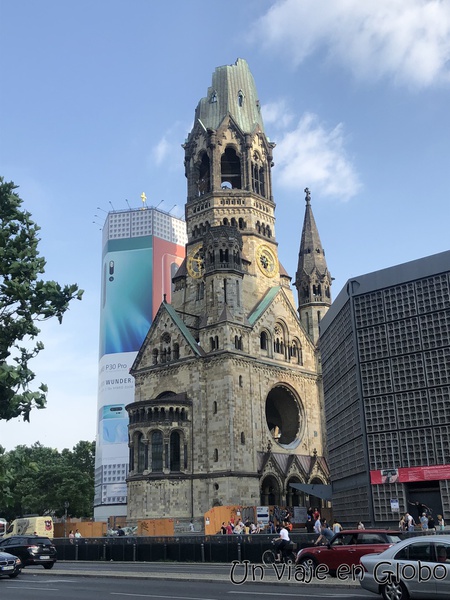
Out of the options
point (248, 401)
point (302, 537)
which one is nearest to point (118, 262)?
point (248, 401)

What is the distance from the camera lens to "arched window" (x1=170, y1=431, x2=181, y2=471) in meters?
52.5

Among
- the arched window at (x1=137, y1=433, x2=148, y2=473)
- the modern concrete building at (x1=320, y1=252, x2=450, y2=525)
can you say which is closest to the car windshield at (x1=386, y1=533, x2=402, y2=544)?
the modern concrete building at (x1=320, y1=252, x2=450, y2=525)

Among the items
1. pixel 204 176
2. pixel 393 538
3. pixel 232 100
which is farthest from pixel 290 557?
pixel 232 100

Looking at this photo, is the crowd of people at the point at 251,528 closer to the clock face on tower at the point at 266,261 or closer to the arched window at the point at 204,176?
the clock face on tower at the point at 266,261

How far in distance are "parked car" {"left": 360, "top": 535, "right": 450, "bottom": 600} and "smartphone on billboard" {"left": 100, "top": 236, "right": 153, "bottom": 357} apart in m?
78.5

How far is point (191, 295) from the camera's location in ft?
205

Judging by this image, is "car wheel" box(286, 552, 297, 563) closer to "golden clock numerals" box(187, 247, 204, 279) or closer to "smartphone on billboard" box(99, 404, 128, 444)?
"golden clock numerals" box(187, 247, 204, 279)

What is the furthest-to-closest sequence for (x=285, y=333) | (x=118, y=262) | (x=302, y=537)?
(x=118, y=262) < (x=285, y=333) < (x=302, y=537)

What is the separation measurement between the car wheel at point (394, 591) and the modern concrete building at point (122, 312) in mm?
75884

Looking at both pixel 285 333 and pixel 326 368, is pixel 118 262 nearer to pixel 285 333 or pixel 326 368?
pixel 285 333

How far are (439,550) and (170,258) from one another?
86.7m

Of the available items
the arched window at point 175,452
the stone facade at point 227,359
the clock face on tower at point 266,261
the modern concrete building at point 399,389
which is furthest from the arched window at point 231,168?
the modern concrete building at point 399,389

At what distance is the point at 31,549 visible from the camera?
95.2ft

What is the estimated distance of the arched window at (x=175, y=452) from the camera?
52469 mm
